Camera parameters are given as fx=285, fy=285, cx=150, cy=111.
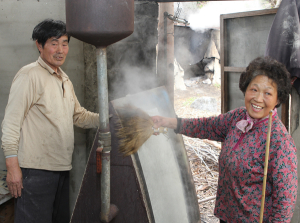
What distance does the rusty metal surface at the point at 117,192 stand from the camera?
2.04m

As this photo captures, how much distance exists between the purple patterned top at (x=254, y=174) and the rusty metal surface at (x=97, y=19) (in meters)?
1.14

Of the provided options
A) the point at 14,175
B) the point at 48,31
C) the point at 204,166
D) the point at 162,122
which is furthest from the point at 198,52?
the point at 14,175

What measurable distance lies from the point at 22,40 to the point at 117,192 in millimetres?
2147

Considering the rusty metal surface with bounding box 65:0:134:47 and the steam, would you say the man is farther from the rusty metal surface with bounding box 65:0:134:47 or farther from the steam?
the steam

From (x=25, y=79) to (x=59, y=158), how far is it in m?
0.76

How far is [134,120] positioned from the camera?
2285mm

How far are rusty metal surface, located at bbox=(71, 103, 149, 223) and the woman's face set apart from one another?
95 cm

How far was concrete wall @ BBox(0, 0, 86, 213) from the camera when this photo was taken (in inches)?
124

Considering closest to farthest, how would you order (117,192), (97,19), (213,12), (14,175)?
(97,19)
(117,192)
(14,175)
(213,12)

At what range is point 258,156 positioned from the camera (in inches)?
76.2

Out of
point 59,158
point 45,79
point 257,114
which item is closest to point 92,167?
point 59,158

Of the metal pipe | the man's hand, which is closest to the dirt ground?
the man's hand

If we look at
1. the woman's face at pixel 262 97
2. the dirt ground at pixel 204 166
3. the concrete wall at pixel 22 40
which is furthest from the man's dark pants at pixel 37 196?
the dirt ground at pixel 204 166

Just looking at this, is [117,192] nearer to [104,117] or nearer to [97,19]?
[104,117]
